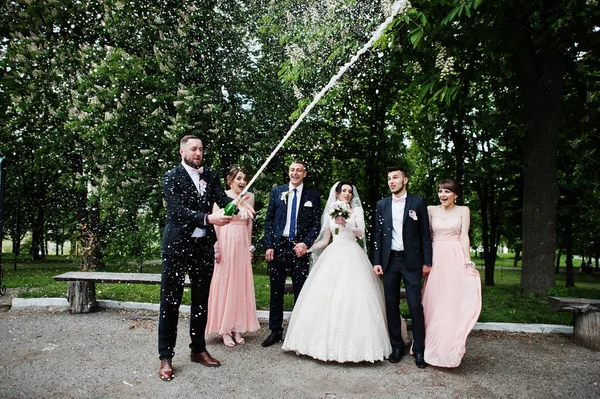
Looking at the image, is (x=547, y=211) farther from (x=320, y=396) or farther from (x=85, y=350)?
(x=85, y=350)

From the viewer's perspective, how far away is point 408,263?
5.32m

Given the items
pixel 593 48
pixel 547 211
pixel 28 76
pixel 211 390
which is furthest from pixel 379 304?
pixel 28 76

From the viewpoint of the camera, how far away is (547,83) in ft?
28.1

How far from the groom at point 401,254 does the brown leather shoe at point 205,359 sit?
213cm

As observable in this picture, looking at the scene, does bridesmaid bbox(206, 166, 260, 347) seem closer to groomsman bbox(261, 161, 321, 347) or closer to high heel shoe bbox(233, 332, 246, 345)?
high heel shoe bbox(233, 332, 246, 345)

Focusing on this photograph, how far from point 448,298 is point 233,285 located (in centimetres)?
297

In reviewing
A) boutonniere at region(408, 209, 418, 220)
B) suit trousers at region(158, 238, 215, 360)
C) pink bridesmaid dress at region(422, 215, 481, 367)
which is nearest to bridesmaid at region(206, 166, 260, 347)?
suit trousers at region(158, 238, 215, 360)

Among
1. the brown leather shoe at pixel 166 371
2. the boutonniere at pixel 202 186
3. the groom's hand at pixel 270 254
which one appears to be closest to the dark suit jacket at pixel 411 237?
the groom's hand at pixel 270 254

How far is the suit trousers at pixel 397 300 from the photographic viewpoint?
5227mm

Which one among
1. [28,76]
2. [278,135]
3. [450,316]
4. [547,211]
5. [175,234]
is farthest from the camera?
[28,76]

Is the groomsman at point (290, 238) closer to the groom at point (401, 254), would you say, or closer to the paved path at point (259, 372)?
the paved path at point (259, 372)

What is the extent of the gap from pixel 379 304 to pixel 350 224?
45.1 inches

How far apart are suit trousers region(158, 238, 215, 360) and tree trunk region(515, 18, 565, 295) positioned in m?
6.75

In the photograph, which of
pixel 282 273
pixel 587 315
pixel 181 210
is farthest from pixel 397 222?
pixel 587 315
